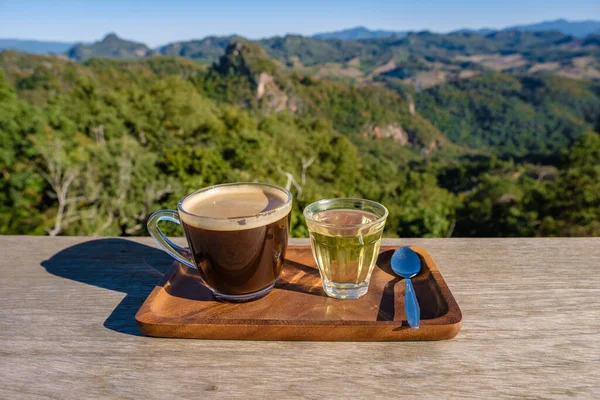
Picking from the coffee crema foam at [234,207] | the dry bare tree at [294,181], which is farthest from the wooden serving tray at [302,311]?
the dry bare tree at [294,181]

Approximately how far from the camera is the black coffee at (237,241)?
0.81 meters

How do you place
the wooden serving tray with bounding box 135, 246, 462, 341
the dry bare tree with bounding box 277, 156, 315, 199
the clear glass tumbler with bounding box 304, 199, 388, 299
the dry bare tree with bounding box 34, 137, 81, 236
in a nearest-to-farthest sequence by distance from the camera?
the wooden serving tray with bounding box 135, 246, 462, 341 < the clear glass tumbler with bounding box 304, 199, 388, 299 < the dry bare tree with bounding box 277, 156, 315, 199 < the dry bare tree with bounding box 34, 137, 81, 236

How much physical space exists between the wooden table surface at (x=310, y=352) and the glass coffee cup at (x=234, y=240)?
0.13 m

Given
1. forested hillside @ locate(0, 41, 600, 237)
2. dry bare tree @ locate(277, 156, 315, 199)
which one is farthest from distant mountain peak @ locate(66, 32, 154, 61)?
dry bare tree @ locate(277, 156, 315, 199)

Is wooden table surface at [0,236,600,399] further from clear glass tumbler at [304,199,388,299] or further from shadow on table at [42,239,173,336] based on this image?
clear glass tumbler at [304,199,388,299]

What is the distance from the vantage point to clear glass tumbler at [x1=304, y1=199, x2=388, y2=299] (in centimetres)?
86

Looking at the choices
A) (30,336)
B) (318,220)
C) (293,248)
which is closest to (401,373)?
(318,220)

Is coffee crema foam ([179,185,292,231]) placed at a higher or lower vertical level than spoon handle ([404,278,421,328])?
higher

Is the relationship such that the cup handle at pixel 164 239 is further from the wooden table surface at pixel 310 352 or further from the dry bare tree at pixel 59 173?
the dry bare tree at pixel 59 173

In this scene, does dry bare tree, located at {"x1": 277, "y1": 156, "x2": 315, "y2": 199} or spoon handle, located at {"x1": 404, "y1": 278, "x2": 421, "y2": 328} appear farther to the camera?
dry bare tree, located at {"x1": 277, "y1": 156, "x2": 315, "y2": 199}

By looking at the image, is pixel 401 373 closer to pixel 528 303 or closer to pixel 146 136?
pixel 528 303

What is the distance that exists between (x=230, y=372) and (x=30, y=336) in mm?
386

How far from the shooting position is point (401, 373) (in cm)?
66

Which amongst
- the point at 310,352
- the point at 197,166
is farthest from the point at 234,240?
the point at 197,166
